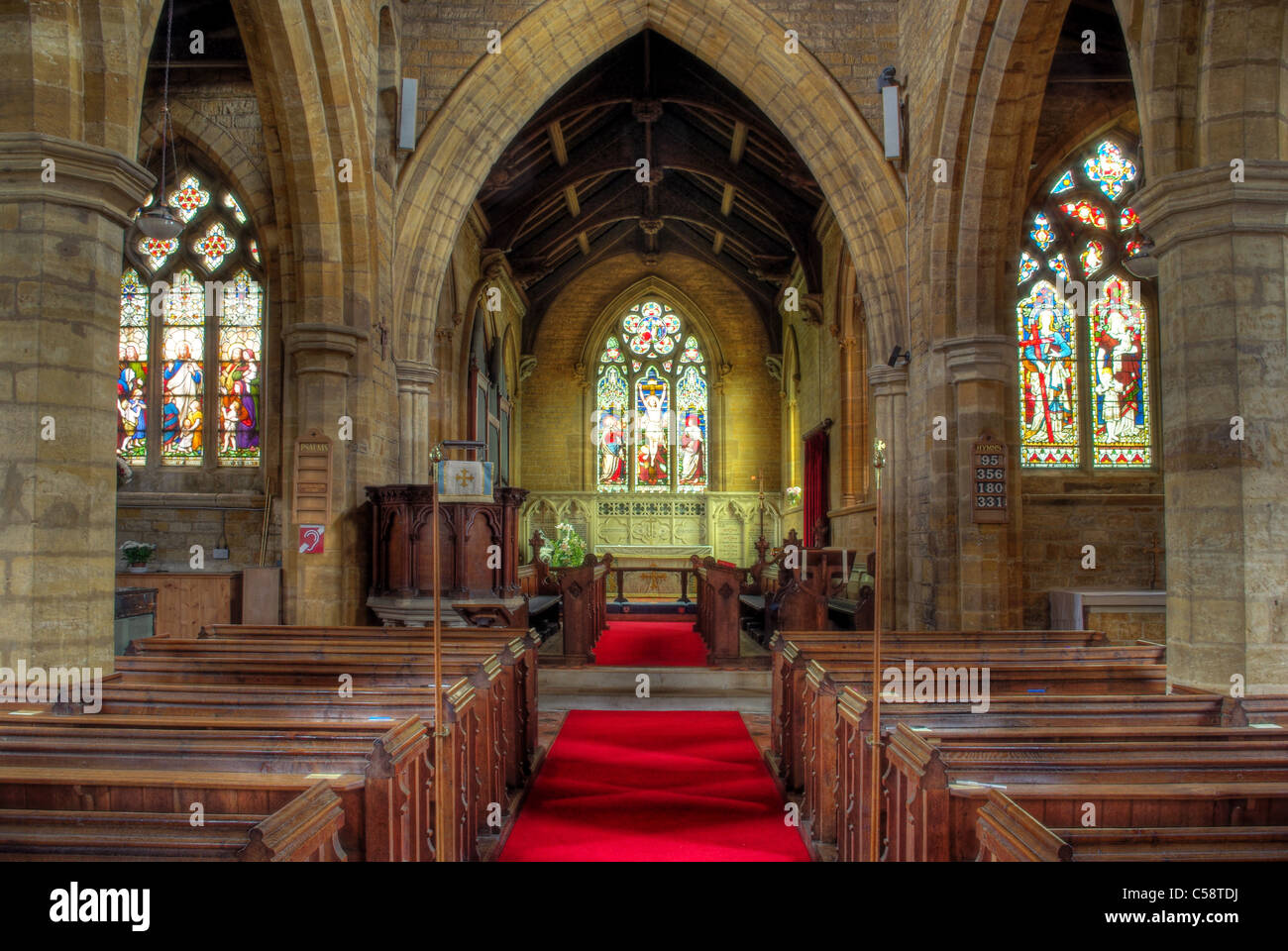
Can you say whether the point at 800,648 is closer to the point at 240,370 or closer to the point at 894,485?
the point at 894,485

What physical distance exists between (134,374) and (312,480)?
3.56 m

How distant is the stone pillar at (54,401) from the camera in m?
4.07

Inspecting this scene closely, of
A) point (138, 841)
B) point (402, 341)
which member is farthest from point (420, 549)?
point (138, 841)

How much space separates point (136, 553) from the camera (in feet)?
28.7

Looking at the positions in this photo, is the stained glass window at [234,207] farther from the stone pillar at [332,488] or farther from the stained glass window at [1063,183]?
the stained glass window at [1063,183]

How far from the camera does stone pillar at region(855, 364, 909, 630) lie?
8891mm

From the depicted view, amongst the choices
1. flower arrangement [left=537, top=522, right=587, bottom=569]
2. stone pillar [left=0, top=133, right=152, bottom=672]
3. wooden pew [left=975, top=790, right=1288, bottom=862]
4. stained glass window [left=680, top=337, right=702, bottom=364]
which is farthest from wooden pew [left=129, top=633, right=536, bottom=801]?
stained glass window [left=680, top=337, right=702, bottom=364]

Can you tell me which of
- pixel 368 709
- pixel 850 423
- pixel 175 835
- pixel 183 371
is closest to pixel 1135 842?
pixel 175 835

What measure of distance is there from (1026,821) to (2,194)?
4.65m

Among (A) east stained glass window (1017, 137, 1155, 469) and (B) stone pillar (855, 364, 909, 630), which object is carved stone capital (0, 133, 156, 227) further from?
(A) east stained glass window (1017, 137, 1155, 469)

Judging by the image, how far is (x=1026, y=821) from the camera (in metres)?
1.88

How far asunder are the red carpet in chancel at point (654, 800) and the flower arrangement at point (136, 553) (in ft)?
15.4

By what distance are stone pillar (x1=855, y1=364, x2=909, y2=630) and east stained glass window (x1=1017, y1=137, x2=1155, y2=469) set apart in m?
1.44

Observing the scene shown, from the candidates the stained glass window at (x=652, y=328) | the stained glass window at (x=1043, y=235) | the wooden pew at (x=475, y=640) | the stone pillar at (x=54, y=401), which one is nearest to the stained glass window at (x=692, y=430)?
the stained glass window at (x=652, y=328)
